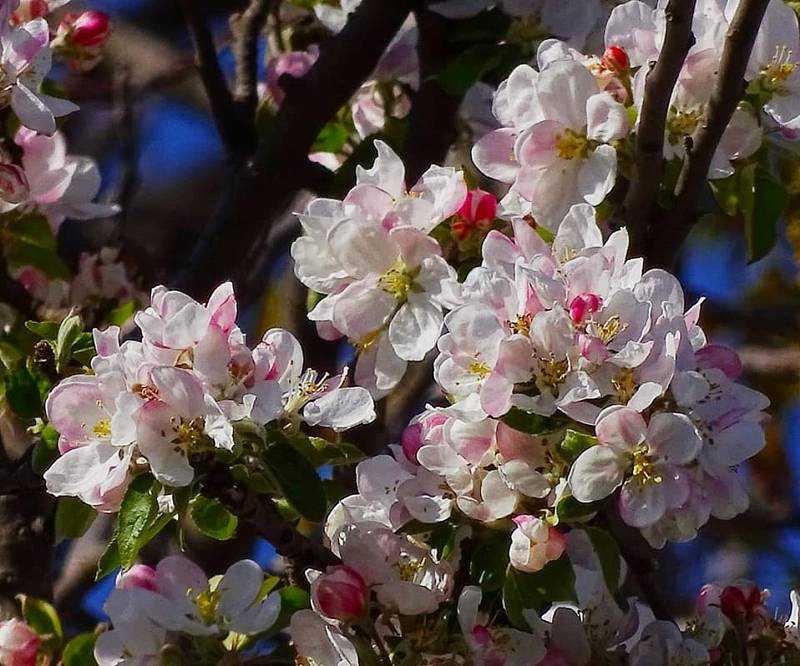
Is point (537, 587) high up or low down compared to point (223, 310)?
down

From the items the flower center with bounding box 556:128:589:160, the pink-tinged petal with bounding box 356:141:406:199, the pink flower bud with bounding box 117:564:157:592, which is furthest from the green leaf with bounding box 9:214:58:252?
the flower center with bounding box 556:128:589:160

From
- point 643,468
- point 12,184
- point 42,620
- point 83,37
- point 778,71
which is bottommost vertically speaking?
point 42,620

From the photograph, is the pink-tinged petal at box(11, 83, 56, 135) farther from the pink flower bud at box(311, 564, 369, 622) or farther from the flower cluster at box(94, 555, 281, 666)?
the pink flower bud at box(311, 564, 369, 622)

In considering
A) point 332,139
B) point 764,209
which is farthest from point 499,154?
point 332,139

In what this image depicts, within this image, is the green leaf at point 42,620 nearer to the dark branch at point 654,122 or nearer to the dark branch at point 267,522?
the dark branch at point 267,522

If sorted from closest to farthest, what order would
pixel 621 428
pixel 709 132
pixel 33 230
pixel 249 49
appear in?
pixel 621 428
pixel 709 132
pixel 33 230
pixel 249 49

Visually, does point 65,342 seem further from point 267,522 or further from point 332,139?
point 332,139

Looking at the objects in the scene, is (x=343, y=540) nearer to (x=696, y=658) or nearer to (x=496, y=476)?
(x=496, y=476)
